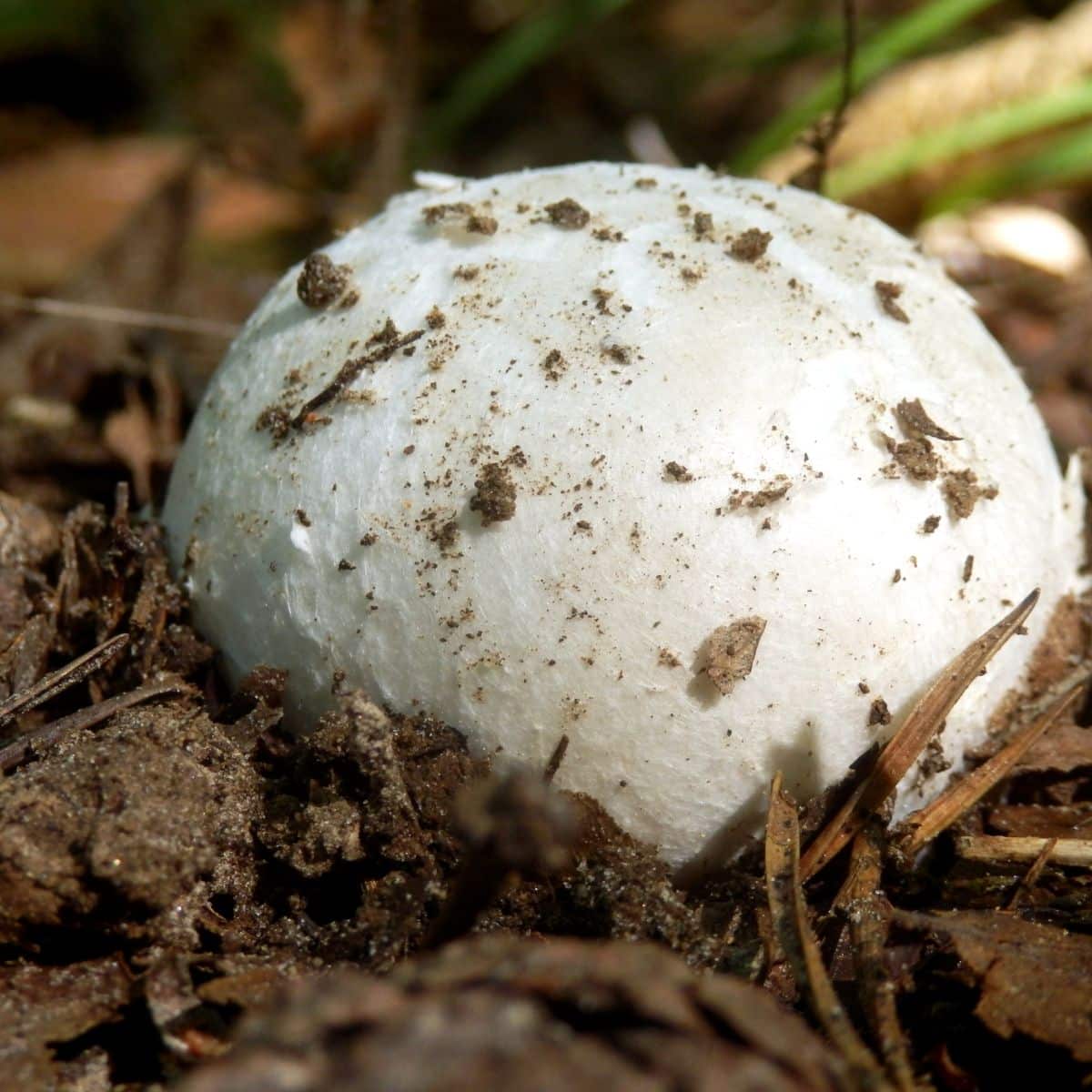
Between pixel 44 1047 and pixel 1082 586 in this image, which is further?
pixel 1082 586

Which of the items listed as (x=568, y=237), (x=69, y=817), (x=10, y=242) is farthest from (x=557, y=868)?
(x=10, y=242)

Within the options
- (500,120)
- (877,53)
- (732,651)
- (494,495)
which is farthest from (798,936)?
(500,120)

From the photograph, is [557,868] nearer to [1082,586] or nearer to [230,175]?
[1082,586]

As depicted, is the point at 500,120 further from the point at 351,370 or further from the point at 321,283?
the point at 351,370

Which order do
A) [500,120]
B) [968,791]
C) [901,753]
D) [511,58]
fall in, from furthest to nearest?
[500,120] < [511,58] < [968,791] < [901,753]

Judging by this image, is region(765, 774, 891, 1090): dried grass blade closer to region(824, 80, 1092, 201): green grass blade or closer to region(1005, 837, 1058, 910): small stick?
region(1005, 837, 1058, 910): small stick

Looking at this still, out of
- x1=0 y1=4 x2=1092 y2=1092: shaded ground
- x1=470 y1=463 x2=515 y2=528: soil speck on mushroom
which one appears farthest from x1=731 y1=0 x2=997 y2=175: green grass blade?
x1=470 y1=463 x2=515 y2=528: soil speck on mushroom
